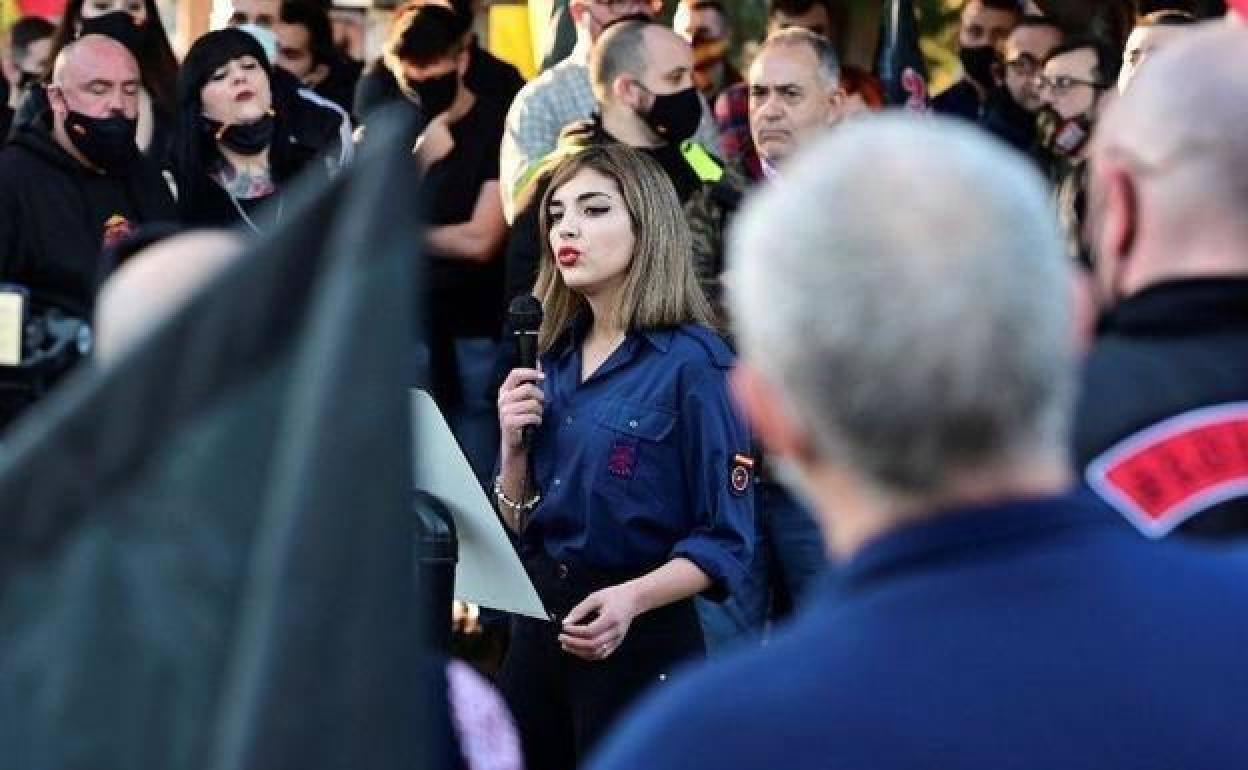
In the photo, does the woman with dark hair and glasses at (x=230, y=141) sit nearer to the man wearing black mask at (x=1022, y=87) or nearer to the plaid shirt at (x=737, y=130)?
the plaid shirt at (x=737, y=130)

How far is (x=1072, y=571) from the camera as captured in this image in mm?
2092

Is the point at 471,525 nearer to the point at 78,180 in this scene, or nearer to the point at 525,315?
the point at 525,315

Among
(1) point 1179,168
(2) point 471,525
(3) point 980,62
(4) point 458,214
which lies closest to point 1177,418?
(1) point 1179,168

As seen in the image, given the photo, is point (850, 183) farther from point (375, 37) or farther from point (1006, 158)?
point (375, 37)

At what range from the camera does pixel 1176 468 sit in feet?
10.0

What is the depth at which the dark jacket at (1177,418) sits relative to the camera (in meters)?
3.04

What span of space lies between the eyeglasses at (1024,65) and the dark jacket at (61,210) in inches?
157

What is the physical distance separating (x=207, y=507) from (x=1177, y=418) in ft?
4.57

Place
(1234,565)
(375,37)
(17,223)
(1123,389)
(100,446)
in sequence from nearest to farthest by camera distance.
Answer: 1. (100,446)
2. (1234,565)
3. (1123,389)
4. (17,223)
5. (375,37)

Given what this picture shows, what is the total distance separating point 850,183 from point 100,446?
58 cm

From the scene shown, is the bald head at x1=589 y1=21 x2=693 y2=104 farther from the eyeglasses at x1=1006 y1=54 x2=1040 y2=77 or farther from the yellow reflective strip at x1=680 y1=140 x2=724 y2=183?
the eyeglasses at x1=1006 y1=54 x2=1040 y2=77

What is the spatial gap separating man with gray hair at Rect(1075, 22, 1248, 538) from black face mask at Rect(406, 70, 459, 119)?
6.25 metres

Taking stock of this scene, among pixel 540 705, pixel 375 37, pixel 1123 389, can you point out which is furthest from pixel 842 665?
pixel 375 37

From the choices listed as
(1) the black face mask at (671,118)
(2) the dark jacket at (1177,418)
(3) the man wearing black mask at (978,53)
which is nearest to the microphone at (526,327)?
(1) the black face mask at (671,118)
